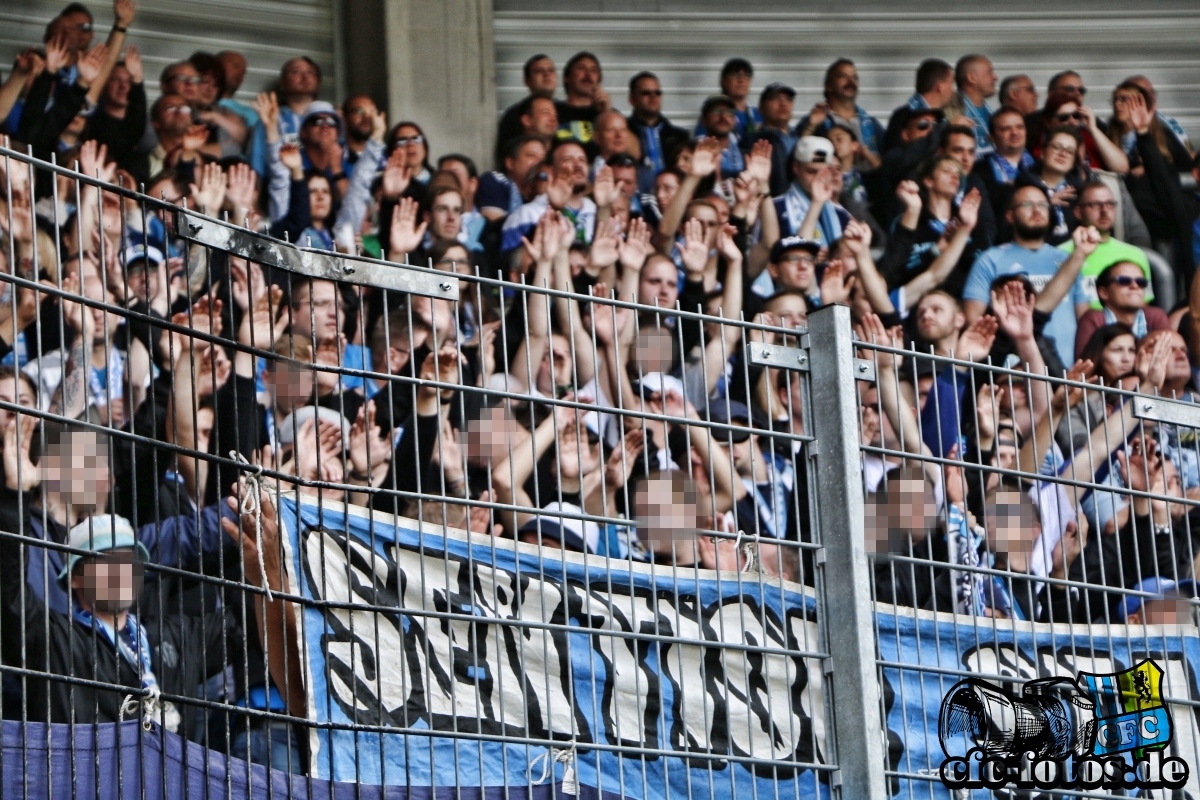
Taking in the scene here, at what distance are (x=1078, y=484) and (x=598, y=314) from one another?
3.08m

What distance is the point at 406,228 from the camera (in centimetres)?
757

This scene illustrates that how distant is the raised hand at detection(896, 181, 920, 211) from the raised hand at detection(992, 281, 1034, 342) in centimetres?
61

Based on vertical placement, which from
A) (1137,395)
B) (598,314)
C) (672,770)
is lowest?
(672,770)

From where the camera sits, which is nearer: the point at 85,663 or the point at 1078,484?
the point at 1078,484

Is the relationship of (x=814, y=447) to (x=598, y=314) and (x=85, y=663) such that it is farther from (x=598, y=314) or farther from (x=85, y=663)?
(x=598, y=314)

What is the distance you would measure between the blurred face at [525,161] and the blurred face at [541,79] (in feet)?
1.85

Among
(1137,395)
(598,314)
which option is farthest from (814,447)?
(598,314)

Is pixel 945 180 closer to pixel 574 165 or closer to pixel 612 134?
pixel 612 134

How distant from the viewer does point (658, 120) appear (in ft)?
28.8

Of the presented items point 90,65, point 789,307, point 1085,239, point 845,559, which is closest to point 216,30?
point 90,65

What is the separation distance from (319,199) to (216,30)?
183 centimetres

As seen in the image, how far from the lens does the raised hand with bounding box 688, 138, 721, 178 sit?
8.35 meters

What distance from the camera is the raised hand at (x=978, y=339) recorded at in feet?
26.7
